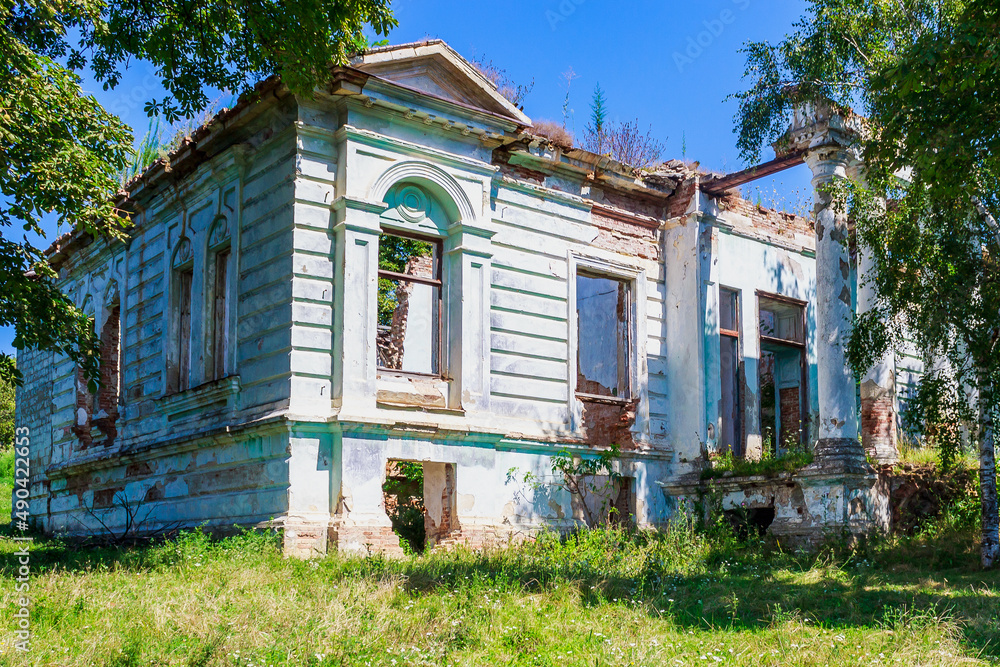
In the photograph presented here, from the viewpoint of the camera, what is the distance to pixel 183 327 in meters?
14.1

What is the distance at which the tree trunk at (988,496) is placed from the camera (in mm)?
11070

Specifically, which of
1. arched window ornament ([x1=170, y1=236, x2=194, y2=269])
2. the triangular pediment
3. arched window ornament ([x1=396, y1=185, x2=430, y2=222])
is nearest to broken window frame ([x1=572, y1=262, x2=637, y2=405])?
the triangular pediment

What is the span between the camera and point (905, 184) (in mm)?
12445

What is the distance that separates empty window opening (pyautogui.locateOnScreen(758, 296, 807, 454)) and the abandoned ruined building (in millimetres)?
175

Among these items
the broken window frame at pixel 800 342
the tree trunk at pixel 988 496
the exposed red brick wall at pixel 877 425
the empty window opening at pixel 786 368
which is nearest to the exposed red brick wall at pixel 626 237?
the broken window frame at pixel 800 342

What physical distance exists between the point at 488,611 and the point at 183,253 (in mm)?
8564

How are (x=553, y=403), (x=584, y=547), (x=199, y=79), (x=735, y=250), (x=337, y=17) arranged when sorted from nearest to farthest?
(x=337, y=17) < (x=199, y=79) < (x=584, y=547) < (x=553, y=403) < (x=735, y=250)

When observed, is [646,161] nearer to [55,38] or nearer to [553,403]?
[553,403]

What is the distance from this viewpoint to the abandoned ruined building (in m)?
11.4

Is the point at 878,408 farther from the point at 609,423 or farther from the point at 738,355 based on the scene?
the point at 609,423

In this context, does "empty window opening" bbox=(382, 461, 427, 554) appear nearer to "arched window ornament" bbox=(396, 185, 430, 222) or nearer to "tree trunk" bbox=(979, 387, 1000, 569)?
"arched window ornament" bbox=(396, 185, 430, 222)

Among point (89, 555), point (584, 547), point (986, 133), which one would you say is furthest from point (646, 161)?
point (89, 555)

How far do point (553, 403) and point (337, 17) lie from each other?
19.4ft

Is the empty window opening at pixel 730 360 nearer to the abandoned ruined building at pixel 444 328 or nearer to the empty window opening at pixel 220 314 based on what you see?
the abandoned ruined building at pixel 444 328
